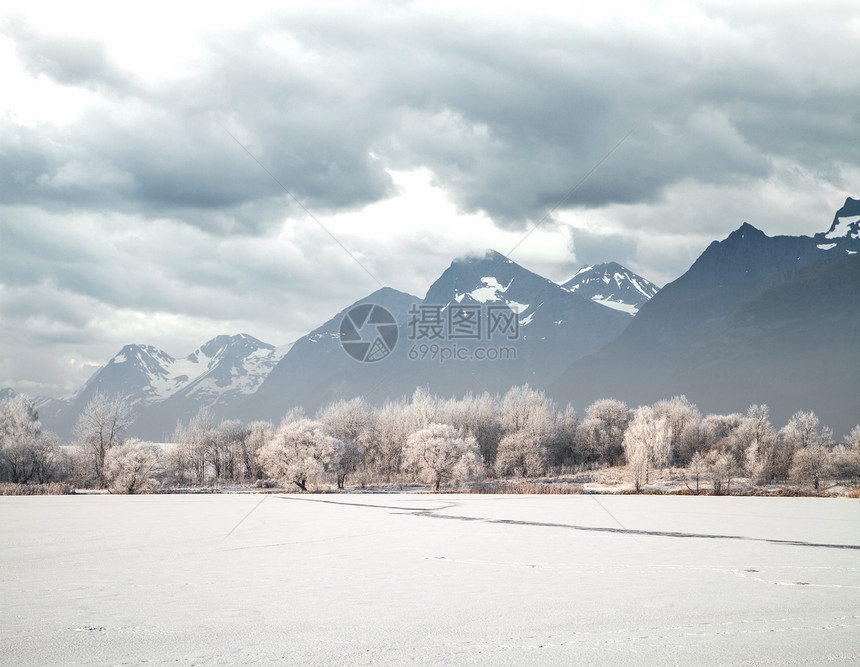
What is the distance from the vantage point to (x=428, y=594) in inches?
595

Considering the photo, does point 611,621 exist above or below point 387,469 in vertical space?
above

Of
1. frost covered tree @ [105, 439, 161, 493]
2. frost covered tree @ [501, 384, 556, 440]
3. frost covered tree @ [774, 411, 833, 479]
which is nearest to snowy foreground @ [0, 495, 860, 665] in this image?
frost covered tree @ [105, 439, 161, 493]

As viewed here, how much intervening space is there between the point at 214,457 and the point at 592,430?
234 feet

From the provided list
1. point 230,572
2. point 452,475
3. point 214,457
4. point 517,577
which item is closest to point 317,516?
point 230,572

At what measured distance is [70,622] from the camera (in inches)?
474

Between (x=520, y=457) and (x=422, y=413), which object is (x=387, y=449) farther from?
(x=520, y=457)

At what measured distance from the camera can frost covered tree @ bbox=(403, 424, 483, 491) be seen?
256ft

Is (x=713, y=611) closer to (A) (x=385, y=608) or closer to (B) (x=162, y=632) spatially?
(A) (x=385, y=608)

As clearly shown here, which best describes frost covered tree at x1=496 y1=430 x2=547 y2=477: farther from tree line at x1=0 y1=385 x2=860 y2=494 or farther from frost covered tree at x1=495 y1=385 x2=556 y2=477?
tree line at x1=0 y1=385 x2=860 y2=494

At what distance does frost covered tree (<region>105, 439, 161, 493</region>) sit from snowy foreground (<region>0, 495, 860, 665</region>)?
48242mm

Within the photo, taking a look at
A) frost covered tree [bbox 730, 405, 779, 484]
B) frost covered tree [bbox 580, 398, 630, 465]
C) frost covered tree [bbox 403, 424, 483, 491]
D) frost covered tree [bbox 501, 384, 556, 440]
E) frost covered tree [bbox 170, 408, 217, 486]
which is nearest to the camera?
frost covered tree [bbox 403, 424, 483, 491]

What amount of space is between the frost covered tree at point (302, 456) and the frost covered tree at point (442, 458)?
33.7 feet

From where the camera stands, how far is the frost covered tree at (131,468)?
75.4m

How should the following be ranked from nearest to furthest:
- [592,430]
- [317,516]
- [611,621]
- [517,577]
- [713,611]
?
[611,621] < [713,611] < [517,577] < [317,516] < [592,430]
